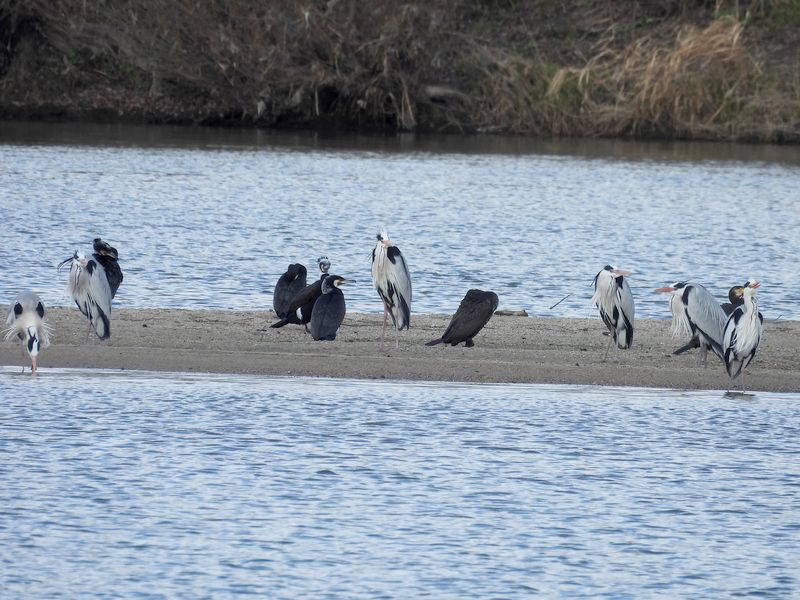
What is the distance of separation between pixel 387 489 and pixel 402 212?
17.4 metres

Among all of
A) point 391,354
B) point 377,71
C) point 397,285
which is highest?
point 377,71

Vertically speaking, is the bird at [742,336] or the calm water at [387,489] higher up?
the bird at [742,336]

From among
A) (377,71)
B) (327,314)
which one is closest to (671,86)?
(377,71)

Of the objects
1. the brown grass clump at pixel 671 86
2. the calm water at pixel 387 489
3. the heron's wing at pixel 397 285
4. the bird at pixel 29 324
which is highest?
the brown grass clump at pixel 671 86

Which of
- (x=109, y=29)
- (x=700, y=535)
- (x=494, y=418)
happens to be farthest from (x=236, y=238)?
(x=109, y=29)

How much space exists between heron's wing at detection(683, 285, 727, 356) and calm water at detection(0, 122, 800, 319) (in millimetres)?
3322

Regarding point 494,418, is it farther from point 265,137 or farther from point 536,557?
point 265,137

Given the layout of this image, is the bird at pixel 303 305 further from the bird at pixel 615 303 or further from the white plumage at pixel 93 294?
the bird at pixel 615 303

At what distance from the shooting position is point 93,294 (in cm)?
1224

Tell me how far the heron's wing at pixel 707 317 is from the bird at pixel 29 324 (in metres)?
4.99

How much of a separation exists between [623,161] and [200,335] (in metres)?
23.9

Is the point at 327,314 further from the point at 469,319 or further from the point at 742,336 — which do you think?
the point at 742,336

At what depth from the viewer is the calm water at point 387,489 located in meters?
7.69

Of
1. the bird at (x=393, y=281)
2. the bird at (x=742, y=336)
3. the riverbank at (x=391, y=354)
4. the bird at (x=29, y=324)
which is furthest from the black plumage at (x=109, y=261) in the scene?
the bird at (x=742, y=336)
